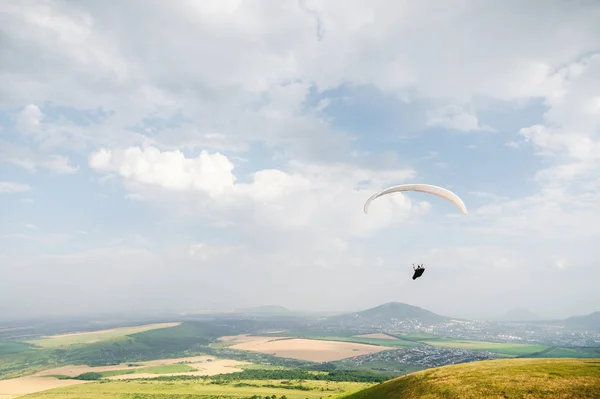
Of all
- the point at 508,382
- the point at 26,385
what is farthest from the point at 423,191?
the point at 26,385

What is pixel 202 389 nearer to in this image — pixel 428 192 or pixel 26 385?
pixel 26 385

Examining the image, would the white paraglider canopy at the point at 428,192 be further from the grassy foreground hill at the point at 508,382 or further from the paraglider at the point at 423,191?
the grassy foreground hill at the point at 508,382

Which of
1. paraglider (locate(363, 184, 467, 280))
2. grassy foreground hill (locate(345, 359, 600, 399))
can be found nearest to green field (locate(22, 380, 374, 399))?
grassy foreground hill (locate(345, 359, 600, 399))

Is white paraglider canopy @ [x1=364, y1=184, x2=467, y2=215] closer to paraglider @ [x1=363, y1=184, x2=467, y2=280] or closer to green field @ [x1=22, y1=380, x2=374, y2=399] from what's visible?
paraglider @ [x1=363, y1=184, x2=467, y2=280]

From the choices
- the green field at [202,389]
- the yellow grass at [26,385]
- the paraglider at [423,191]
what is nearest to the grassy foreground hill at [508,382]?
the paraglider at [423,191]

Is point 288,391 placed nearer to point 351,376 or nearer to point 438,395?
point 351,376

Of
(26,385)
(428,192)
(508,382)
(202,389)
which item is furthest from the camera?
(26,385)
